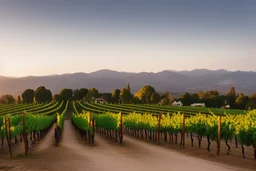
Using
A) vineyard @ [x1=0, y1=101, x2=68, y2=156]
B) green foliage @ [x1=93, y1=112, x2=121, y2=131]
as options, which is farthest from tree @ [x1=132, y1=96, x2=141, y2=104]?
green foliage @ [x1=93, y1=112, x2=121, y2=131]

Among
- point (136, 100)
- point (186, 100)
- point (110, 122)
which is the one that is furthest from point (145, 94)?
point (110, 122)

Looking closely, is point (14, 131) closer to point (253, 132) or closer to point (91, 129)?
point (91, 129)

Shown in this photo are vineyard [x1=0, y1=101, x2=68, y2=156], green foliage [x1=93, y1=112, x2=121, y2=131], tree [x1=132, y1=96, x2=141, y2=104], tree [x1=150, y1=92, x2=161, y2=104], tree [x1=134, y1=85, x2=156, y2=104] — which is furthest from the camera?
tree [x1=134, y1=85, x2=156, y2=104]

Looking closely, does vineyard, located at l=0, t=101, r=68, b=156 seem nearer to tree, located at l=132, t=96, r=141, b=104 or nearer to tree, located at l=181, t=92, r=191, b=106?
tree, located at l=181, t=92, r=191, b=106

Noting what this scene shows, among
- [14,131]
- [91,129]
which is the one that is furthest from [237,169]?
[14,131]

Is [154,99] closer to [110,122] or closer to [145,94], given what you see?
[145,94]

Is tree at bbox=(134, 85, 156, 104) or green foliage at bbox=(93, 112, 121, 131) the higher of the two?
tree at bbox=(134, 85, 156, 104)

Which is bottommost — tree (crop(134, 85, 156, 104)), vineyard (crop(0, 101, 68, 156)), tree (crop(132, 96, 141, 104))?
vineyard (crop(0, 101, 68, 156))

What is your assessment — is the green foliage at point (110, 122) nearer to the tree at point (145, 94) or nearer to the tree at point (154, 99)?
the tree at point (154, 99)

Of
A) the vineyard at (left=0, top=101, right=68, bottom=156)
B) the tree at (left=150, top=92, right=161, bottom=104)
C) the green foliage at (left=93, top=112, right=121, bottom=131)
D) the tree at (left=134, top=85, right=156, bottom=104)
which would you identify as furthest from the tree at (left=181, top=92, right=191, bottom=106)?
the green foliage at (left=93, top=112, right=121, bottom=131)

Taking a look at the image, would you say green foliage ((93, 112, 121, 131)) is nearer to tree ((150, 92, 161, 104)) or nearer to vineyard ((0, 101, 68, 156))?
vineyard ((0, 101, 68, 156))

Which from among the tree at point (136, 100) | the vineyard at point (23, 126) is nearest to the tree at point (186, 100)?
the tree at point (136, 100)

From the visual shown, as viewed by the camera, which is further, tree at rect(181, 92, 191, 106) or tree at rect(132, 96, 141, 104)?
tree at rect(132, 96, 141, 104)

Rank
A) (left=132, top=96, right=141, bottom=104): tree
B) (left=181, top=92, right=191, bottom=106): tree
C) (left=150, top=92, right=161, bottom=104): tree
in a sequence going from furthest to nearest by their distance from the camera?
1. (left=150, top=92, right=161, bottom=104): tree
2. (left=132, top=96, right=141, bottom=104): tree
3. (left=181, top=92, right=191, bottom=106): tree
